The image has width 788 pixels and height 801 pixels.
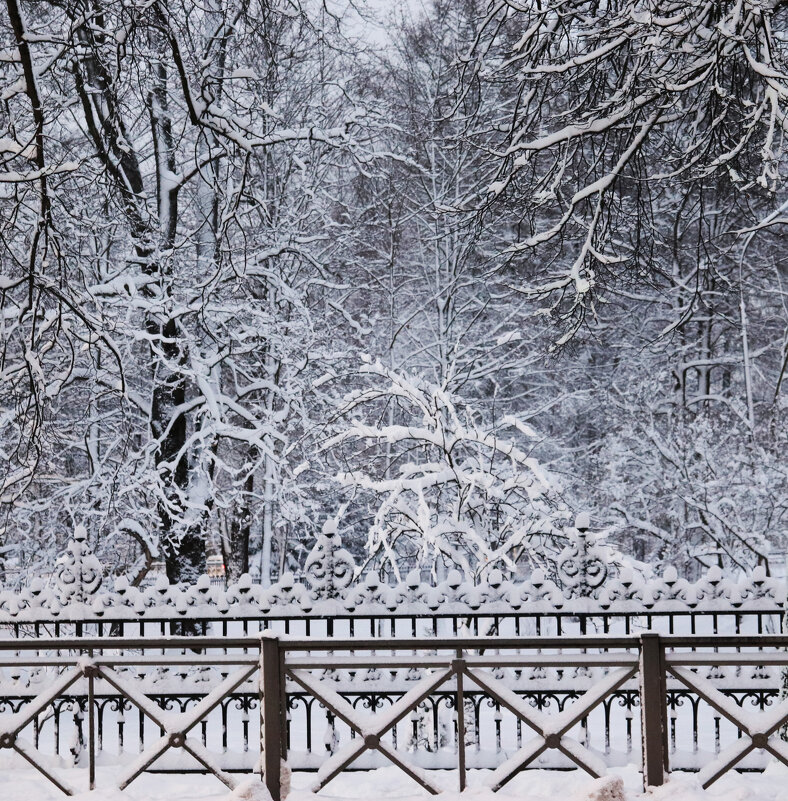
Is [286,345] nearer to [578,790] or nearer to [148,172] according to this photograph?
[148,172]

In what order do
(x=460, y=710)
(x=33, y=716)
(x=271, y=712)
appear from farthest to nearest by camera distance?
(x=33, y=716) < (x=271, y=712) < (x=460, y=710)

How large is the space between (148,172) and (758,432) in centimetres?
1242

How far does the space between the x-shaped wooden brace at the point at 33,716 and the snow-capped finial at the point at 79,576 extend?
265 cm

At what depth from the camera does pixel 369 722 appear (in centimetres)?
502

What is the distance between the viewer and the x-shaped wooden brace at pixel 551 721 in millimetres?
4875

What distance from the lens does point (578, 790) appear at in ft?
16.1

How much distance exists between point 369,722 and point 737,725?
7.04 feet

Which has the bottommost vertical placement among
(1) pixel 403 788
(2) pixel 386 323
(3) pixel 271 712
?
(1) pixel 403 788

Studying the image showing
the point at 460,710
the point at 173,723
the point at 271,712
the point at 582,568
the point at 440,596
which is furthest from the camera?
the point at 582,568

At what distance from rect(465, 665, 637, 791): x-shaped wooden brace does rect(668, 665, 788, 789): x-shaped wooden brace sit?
1.12 feet

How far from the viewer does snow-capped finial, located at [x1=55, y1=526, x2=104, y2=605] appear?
798 cm

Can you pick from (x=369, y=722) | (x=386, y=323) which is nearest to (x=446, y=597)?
(x=369, y=722)

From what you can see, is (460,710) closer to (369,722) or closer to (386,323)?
(369,722)

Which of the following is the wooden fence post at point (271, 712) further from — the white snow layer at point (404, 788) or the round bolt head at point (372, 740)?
the round bolt head at point (372, 740)
